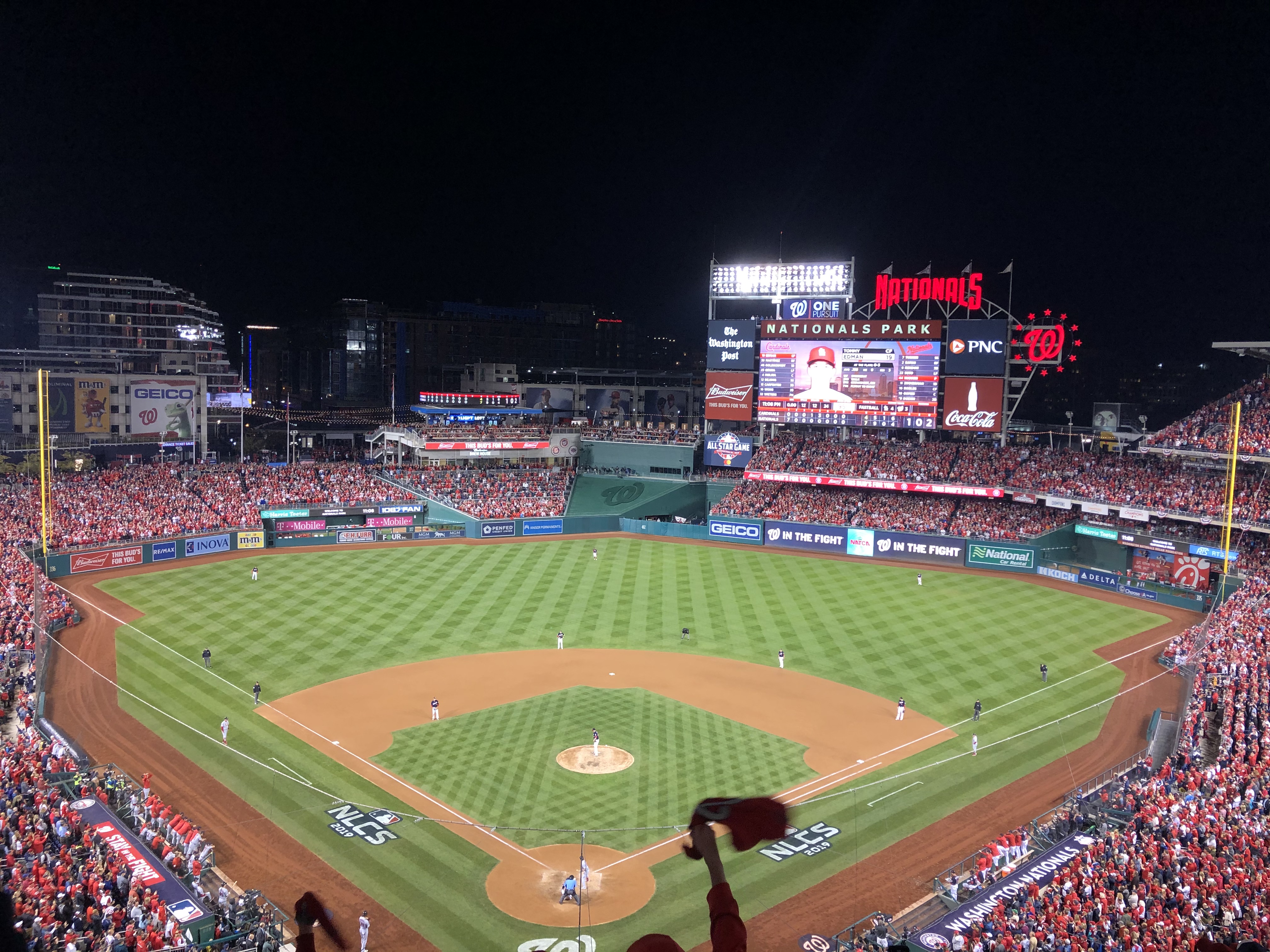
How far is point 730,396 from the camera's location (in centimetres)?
6309

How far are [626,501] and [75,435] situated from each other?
40576 mm

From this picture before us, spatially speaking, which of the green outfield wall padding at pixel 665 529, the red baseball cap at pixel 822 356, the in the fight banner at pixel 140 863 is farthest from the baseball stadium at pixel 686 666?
the green outfield wall padding at pixel 665 529

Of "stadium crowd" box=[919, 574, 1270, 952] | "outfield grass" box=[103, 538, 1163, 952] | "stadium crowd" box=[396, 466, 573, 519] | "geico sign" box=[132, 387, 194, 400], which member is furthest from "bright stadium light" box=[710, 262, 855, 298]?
"geico sign" box=[132, 387, 194, 400]

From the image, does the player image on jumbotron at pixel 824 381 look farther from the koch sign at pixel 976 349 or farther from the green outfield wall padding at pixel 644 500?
the green outfield wall padding at pixel 644 500

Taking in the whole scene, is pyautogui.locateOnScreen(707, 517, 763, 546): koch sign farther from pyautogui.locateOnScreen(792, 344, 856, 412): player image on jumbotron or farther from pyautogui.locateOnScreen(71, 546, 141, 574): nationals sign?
pyautogui.locateOnScreen(71, 546, 141, 574): nationals sign

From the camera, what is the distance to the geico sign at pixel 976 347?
55812mm

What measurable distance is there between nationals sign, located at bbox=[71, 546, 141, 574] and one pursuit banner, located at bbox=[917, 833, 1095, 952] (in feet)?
148

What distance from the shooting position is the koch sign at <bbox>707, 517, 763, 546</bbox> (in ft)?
191

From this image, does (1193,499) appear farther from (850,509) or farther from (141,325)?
(141,325)

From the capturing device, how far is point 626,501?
6650 centimetres

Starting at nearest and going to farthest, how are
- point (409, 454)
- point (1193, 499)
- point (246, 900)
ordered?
point (246, 900)
point (1193, 499)
point (409, 454)

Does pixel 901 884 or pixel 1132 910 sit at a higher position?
pixel 1132 910

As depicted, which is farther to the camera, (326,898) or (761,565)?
(761,565)

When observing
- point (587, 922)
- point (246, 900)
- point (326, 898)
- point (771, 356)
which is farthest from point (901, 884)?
point (771, 356)
